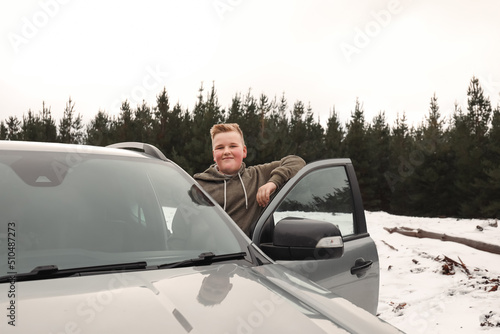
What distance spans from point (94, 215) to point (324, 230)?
0.93 meters

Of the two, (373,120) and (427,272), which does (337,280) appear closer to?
(427,272)

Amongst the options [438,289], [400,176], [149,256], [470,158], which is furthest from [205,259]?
[400,176]

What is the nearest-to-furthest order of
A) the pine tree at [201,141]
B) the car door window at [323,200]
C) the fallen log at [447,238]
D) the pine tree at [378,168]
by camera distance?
the car door window at [323,200] → the fallen log at [447,238] → the pine tree at [201,141] → the pine tree at [378,168]

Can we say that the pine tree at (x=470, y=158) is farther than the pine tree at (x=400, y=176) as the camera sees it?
No

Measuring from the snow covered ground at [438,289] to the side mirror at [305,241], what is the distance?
2821 millimetres

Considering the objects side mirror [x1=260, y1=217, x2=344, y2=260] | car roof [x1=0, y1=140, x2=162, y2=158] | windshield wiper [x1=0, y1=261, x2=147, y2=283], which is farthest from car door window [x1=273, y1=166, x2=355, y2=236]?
windshield wiper [x1=0, y1=261, x2=147, y2=283]

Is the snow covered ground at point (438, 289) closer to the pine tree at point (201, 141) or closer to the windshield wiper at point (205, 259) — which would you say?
the windshield wiper at point (205, 259)

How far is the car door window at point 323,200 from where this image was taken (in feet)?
7.88

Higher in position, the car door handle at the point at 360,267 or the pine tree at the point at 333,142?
the pine tree at the point at 333,142

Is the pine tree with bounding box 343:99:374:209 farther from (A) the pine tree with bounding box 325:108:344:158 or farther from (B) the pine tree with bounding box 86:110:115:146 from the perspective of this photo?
(B) the pine tree with bounding box 86:110:115:146

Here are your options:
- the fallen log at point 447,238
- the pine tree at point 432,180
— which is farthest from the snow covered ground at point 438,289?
the pine tree at point 432,180

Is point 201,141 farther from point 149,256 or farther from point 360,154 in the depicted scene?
point 149,256

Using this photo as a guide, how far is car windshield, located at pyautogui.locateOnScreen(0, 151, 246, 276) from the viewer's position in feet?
4.91

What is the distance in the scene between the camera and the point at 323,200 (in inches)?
102
